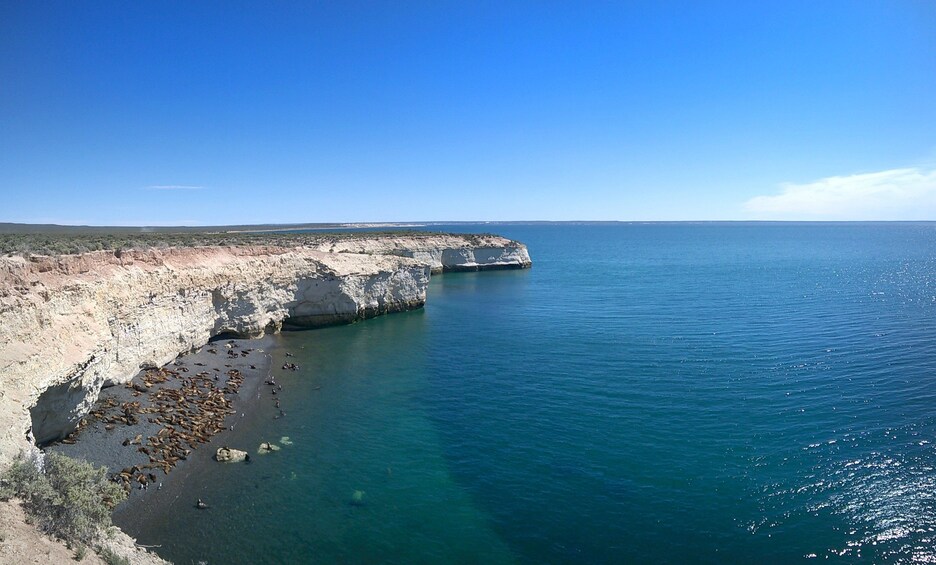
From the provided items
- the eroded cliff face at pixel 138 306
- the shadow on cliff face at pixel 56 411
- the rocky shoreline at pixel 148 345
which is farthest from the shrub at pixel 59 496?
the shadow on cliff face at pixel 56 411

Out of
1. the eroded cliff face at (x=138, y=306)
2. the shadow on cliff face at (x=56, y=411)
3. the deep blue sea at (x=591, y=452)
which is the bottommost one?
the deep blue sea at (x=591, y=452)

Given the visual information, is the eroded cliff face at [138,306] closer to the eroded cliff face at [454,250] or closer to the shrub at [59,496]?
the shrub at [59,496]

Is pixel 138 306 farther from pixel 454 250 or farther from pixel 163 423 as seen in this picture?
pixel 454 250

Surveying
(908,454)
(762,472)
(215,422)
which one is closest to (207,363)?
(215,422)

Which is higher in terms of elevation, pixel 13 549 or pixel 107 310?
pixel 107 310

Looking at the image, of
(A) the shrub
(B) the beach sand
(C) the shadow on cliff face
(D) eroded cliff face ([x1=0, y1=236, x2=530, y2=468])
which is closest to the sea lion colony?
(B) the beach sand

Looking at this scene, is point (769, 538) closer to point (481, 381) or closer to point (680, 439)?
point (680, 439)

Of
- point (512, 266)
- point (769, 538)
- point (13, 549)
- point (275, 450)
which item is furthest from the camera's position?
point (512, 266)
